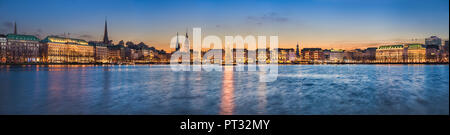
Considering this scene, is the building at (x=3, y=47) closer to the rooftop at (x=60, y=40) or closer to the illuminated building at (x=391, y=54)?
the rooftop at (x=60, y=40)

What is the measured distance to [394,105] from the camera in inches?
500

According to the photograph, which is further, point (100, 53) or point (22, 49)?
point (100, 53)

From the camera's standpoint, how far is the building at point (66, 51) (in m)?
143

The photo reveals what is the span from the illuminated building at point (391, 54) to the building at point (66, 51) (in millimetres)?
196402

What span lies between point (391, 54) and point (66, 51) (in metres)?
207

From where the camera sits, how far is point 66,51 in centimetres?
15412

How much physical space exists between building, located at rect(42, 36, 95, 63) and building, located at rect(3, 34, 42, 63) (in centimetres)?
440

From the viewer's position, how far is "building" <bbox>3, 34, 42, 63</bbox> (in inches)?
4862

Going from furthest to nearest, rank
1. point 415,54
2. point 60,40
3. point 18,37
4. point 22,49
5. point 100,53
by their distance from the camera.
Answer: point 100,53 → point 415,54 → point 60,40 → point 18,37 → point 22,49

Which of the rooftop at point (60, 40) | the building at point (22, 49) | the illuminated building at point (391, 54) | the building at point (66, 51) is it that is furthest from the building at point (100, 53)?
the illuminated building at point (391, 54)

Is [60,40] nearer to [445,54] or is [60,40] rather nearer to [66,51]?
[66,51]

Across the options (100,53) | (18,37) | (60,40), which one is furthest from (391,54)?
(18,37)
